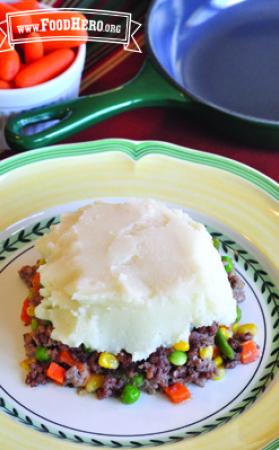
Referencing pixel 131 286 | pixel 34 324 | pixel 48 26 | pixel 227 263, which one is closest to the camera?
pixel 131 286

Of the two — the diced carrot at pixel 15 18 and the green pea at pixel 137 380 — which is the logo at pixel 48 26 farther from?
the green pea at pixel 137 380

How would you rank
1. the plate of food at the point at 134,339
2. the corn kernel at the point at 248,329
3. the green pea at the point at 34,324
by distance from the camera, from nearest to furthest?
the plate of food at the point at 134,339 < the green pea at the point at 34,324 < the corn kernel at the point at 248,329

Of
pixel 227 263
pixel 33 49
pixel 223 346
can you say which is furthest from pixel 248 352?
pixel 33 49

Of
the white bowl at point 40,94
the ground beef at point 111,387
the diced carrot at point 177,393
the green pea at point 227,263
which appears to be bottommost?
the diced carrot at point 177,393

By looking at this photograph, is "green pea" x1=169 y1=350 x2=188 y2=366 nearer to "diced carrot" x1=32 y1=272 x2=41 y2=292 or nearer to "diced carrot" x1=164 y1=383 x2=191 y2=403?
"diced carrot" x1=164 y1=383 x2=191 y2=403

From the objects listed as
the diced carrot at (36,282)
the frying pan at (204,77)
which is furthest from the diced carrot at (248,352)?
the frying pan at (204,77)

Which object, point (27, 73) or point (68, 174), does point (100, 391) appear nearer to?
point (68, 174)

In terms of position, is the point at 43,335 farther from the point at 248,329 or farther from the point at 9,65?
the point at 9,65
